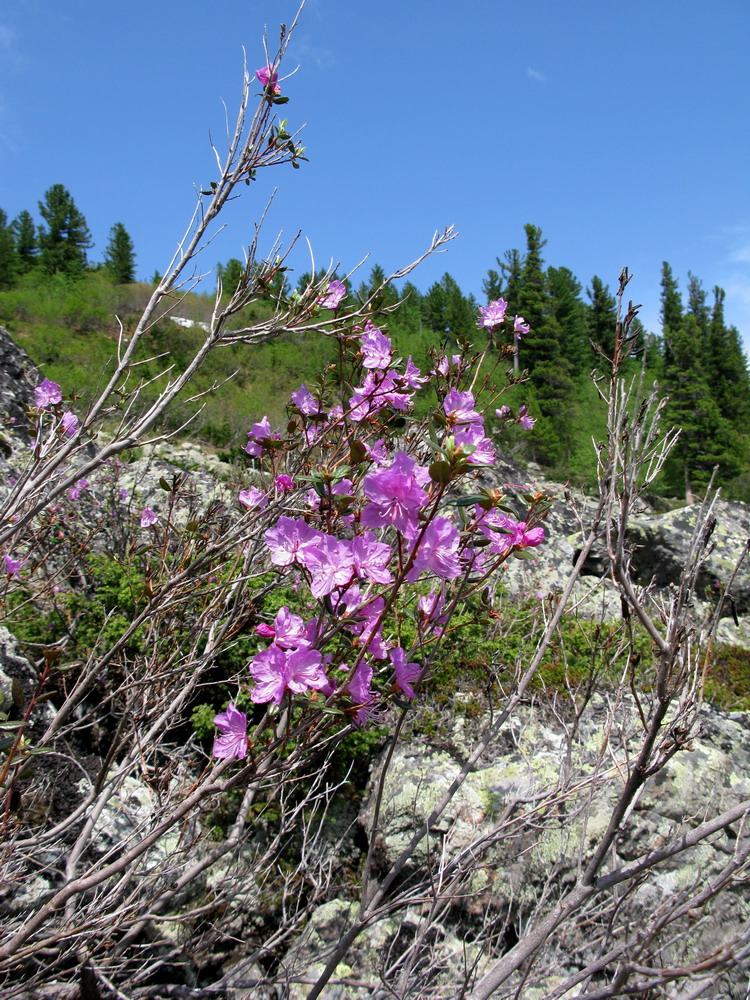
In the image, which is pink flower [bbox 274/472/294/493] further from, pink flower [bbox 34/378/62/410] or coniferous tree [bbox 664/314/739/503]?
coniferous tree [bbox 664/314/739/503]

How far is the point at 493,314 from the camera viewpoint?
7.00 ft

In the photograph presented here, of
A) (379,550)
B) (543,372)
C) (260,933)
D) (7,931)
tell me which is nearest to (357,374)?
(379,550)

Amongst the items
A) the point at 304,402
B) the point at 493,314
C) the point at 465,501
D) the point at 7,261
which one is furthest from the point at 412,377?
the point at 7,261

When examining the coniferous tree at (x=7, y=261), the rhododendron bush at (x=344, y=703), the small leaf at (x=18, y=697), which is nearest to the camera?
the rhododendron bush at (x=344, y=703)

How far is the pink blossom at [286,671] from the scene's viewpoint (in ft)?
3.15

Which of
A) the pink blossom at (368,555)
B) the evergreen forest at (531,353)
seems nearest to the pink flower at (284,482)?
the pink blossom at (368,555)

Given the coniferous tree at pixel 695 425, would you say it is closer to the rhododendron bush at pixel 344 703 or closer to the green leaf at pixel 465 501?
the rhododendron bush at pixel 344 703

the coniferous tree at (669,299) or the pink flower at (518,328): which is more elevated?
the coniferous tree at (669,299)

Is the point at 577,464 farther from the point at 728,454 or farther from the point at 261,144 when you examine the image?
the point at 261,144

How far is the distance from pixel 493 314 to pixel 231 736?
69.2 inches

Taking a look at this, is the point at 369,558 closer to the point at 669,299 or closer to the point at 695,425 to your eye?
Answer: the point at 695,425

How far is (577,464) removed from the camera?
21.3m

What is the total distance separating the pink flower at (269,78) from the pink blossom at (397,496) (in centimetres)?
130

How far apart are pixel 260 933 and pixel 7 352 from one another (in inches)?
223
